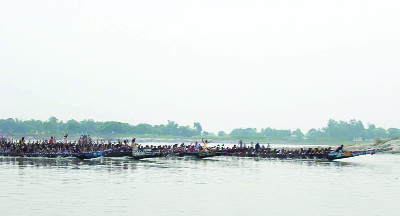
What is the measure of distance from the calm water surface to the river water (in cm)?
5

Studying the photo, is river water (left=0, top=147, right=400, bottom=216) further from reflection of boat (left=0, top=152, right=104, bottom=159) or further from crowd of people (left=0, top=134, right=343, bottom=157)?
crowd of people (left=0, top=134, right=343, bottom=157)

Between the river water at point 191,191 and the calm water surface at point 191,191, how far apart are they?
46 mm

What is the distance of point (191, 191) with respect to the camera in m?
37.9

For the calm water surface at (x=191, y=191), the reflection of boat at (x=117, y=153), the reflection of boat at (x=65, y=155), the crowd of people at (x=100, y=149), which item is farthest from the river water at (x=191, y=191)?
the reflection of boat at (x=117, y=153)

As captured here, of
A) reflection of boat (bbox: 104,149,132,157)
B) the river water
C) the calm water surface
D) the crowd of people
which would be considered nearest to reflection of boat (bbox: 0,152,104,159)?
the crowd of people

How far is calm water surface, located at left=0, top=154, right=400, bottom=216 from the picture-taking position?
30.4 metres

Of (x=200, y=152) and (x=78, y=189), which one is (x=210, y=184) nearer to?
(x=78, y=189)

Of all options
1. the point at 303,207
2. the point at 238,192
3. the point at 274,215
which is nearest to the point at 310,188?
the point at 238,192

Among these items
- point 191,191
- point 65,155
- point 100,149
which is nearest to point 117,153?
point 100,149

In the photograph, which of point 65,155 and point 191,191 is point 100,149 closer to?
point 65,155

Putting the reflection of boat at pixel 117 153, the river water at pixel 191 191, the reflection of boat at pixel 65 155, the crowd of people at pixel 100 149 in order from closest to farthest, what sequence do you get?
the river water at pixel 191 191 < the reflection of boat at pixel 65 155 < the crowd of people at pixel 100 149 < the reflection of boat at pixel 117 153

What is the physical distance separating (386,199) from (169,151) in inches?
1727

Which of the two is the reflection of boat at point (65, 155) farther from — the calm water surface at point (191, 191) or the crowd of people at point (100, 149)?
the calm water surface at point (191, 191)

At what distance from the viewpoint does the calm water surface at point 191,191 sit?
30.4m
